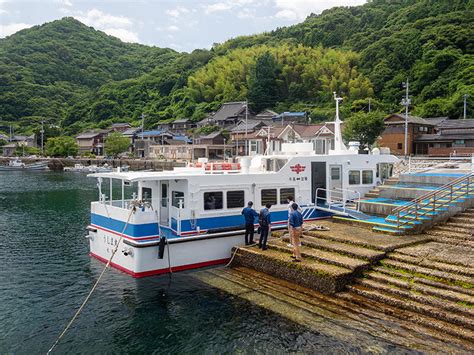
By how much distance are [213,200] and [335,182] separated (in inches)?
241

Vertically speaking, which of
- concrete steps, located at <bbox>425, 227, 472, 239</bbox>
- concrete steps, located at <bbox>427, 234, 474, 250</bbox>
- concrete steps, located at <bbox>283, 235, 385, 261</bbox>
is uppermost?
concrete steps, located at <bbox>425, 227, 472, 239</bbox>

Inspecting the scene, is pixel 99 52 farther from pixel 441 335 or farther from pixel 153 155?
pixel 441 335

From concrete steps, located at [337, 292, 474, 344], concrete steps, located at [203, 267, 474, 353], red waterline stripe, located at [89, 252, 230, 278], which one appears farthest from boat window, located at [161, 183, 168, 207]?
concrete steps, located at [337, 292, 474, 344]

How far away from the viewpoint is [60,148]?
97.6 metres

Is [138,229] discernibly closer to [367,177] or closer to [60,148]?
[367,177]

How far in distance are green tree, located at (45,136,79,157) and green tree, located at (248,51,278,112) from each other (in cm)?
4718

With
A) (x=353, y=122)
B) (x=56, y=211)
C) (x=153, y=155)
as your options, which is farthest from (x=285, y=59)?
(x=56, y=211)

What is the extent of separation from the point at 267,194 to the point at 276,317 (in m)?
6.20

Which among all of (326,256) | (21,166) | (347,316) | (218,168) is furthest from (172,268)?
(21,166)

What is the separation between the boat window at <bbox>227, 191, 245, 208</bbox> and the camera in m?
14.8

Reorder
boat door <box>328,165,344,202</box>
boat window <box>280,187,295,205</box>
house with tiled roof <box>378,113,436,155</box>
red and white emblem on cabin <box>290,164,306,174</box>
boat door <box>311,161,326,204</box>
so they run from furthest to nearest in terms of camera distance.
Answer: house with tiled roof <box>378,113,436,155</box>
boat door <box>328,165,344,202</box>
boat door <box>311,161,326,204</box>
red and white emblem on cabin <box>290,164,306,174</box>
boat window <box>280,187,295,205</box>

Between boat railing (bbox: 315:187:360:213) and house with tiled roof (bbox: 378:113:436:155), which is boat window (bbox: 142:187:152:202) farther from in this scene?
house with tiled roof (bbox: 378:113:436:155)

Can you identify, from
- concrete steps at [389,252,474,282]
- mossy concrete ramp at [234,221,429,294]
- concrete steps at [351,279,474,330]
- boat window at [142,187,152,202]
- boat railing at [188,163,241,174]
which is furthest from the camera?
boat railing at [188,163,241,174]

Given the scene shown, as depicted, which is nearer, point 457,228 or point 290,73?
point 457,228
